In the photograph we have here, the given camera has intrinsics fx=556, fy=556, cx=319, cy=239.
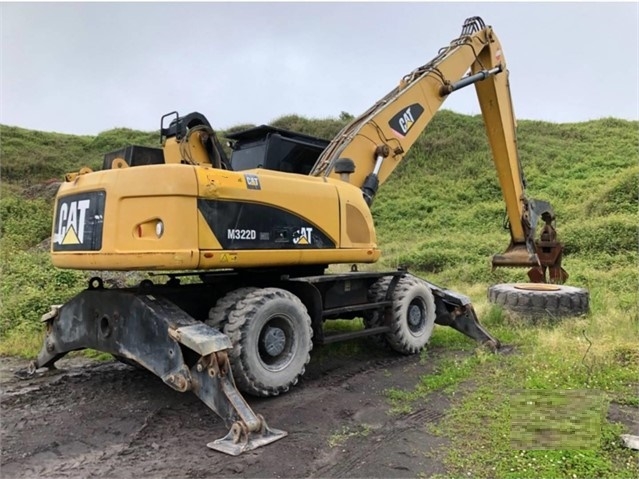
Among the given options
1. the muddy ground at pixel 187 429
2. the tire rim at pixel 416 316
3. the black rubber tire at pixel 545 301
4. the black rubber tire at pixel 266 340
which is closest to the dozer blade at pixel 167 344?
the muddy ground at pixel 187 429

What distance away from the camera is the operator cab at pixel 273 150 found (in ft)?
20.4

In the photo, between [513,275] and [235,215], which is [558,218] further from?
[235,215]

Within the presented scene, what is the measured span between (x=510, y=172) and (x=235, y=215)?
579 cm

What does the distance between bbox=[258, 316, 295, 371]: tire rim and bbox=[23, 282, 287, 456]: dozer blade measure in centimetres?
66

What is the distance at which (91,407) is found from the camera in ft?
15.6

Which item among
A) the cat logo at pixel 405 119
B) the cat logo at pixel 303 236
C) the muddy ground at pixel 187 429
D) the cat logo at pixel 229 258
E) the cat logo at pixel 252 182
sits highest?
the cat logo at pixel 405 119

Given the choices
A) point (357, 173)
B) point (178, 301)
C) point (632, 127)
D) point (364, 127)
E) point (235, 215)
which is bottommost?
point (178, 301)

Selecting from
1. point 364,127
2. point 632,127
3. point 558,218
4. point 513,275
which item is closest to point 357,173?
point 364,127

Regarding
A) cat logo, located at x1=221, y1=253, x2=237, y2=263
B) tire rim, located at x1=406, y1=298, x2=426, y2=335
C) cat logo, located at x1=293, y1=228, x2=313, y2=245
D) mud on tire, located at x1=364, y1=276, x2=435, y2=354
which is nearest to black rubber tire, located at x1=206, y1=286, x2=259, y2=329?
cat logo, located at x1=221, y1=253, x2=237, y2=263

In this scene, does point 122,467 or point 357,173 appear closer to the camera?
point 122,467

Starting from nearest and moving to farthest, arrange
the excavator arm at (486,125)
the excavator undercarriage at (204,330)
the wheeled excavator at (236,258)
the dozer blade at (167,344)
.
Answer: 1. the dozer blade at (167,344)
2. the excavator undercarriage at (204,330)
3. the wheeled excavator at (236,258)
4. the excavator arm at (486,125)

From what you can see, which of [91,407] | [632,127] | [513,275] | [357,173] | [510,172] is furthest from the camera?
[632,127]

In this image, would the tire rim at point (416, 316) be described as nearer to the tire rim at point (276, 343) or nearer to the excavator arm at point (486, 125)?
the excavator arm at point (486, 125)

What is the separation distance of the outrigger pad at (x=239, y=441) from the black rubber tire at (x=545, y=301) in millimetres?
5052
